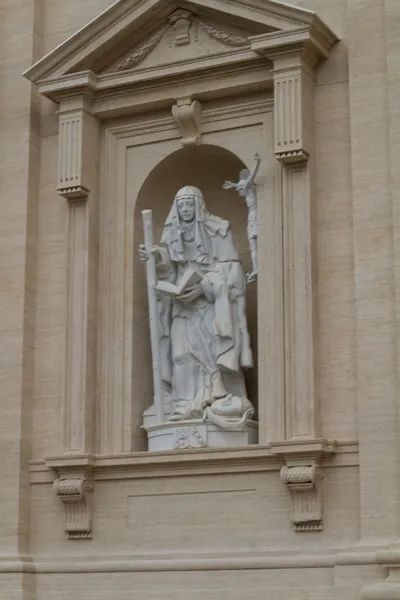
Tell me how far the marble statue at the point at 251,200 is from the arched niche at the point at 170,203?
0.47 m

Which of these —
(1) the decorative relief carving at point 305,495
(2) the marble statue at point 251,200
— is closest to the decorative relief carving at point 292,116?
(2) the marble statue at point 251,200

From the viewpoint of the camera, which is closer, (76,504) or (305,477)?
(305,477)

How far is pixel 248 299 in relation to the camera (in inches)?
519

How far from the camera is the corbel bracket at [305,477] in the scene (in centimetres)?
1155

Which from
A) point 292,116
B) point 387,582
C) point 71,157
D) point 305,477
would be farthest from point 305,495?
point 71,157

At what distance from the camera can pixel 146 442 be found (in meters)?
13.0

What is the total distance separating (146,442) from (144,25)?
4.09 metres

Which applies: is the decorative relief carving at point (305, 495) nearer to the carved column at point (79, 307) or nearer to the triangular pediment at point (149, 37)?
the carved column at point (79, 307)

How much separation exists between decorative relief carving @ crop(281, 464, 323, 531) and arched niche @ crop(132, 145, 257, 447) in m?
1.43

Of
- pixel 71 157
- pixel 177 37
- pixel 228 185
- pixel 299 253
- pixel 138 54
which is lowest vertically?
pixel 299 253

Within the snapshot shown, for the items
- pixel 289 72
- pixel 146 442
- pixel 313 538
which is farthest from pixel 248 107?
pixel 313 538

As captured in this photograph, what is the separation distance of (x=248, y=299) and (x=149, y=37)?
9.13ft

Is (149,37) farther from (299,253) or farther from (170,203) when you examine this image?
(299,253)

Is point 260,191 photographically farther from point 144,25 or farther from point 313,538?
point 313,538
